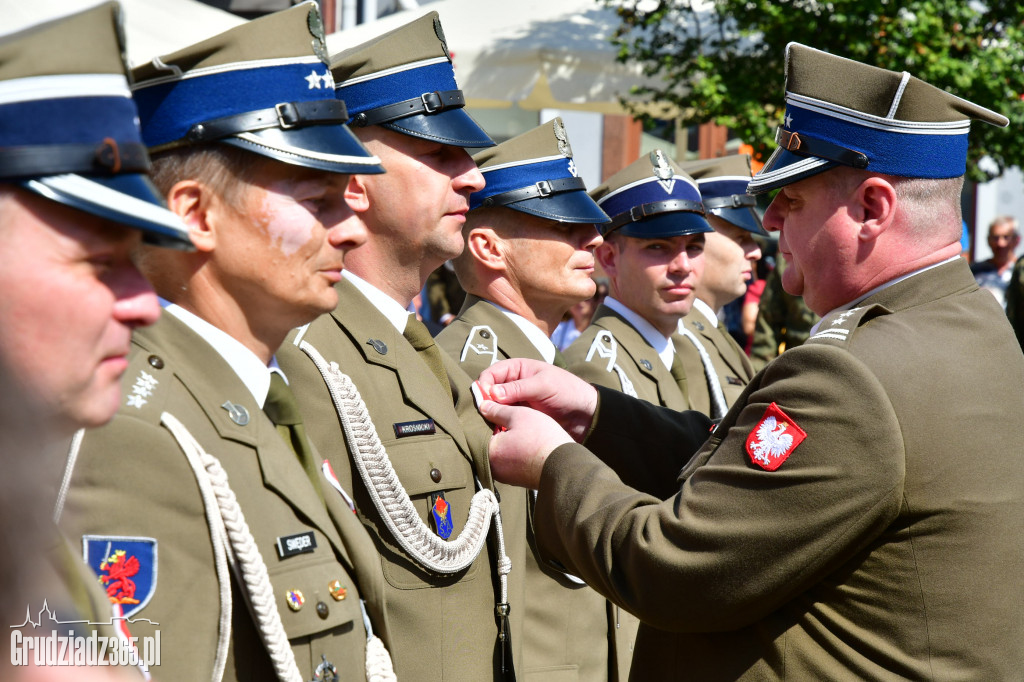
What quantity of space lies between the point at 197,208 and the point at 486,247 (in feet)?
7.24

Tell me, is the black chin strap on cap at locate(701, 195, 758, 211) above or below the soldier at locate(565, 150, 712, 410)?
below

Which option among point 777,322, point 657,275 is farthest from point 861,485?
point 777,322

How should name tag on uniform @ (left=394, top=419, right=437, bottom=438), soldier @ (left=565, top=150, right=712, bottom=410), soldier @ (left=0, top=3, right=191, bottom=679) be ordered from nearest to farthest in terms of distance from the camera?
soldier @ (left=0, top=3, right=191, bottom=679)
name tag on uniform @ (left=394, top=419, right=437, bottom=438)
soldier @ (left=565, top=150, right=712, bottom=410)

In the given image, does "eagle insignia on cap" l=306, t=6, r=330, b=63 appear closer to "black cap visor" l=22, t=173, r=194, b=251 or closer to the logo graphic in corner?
"black cap visor" l=22, t=173, r=194, b=251

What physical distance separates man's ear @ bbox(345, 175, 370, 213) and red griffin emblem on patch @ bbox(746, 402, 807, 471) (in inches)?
53.6

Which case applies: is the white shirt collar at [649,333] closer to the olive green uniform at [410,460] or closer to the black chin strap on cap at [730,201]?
the black chin strap on cap at [730,201]

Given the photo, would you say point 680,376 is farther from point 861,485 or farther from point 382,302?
point 861,485

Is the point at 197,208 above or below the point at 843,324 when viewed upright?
above

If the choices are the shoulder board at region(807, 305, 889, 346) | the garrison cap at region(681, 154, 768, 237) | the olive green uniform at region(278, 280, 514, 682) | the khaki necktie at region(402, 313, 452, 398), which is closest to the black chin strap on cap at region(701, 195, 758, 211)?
the garrison cap at region(681, 154, 768, 237)

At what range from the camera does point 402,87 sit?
10.6 ft

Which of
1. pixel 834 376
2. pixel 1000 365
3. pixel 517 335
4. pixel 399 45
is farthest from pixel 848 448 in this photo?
pixel 517 335

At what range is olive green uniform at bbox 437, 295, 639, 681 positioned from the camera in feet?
12.6

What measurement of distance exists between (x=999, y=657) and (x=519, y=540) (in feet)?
4.80

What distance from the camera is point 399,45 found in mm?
3234
